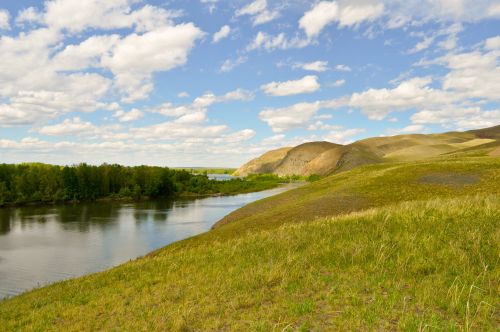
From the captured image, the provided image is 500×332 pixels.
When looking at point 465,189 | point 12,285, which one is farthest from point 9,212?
point 465,189

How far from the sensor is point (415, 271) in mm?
11422

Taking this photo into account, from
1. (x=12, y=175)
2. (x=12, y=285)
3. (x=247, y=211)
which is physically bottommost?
(x=12, y=285)

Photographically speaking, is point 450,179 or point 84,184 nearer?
point 450,179

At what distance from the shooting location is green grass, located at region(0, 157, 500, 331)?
8953mm

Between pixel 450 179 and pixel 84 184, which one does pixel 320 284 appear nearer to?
pixel 450 179

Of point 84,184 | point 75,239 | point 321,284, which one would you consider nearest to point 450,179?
point 321,284

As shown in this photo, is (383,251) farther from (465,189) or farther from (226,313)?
(465,189)

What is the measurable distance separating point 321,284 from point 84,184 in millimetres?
136054

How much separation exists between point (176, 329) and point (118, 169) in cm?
15686

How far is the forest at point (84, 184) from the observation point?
12100 cm

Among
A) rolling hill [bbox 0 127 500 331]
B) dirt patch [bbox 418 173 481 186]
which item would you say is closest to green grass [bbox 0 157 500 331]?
rolling hill [bbox 0 127 500 331]

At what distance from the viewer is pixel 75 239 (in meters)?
60.0

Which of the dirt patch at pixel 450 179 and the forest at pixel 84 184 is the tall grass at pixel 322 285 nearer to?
the dirt patch at pixel 450 179

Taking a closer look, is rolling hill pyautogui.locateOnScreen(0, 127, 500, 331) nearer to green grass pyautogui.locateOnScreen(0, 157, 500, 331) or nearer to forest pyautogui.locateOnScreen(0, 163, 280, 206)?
green grass pyautogui.locateOnScreen(0, 157, 500, 331)
